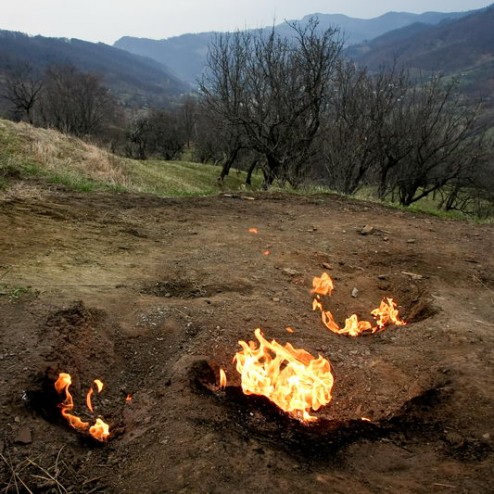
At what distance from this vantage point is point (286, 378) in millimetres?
4391

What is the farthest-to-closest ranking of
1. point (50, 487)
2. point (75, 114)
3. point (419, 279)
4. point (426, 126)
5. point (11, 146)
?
point (75, 114), point (426, 126), point (11, 146), point (419, 279), point (50, 487)

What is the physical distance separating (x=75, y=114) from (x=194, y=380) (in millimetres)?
54486

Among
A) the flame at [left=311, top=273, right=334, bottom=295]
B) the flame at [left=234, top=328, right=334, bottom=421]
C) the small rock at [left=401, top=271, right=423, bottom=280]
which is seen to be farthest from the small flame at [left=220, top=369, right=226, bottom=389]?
the small rock at [left=401, top=271, right=423, bottom=280]

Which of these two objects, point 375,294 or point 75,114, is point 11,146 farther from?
point 75,114

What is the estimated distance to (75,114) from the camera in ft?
170

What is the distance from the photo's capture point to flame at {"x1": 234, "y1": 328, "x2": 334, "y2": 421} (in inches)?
166

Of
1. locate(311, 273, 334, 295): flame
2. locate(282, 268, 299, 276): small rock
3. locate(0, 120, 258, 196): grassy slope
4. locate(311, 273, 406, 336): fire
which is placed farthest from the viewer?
locate(0, 120, 258, 196): grassy slope

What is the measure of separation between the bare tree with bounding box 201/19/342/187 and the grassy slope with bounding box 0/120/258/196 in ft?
13.4

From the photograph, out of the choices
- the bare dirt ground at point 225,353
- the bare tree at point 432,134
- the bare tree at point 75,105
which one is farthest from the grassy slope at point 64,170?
the bare tree at point 75,105

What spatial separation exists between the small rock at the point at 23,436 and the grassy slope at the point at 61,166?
25.2 feet

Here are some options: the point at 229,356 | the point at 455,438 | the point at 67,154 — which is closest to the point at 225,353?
the point at 229,356

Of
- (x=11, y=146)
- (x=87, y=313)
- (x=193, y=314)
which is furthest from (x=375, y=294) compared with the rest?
(x=11, y=146)

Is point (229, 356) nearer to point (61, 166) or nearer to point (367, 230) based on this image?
point (367, 230)

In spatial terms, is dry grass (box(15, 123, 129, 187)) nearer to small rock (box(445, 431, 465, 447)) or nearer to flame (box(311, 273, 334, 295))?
flame (box(311, 273, 334, 295))
